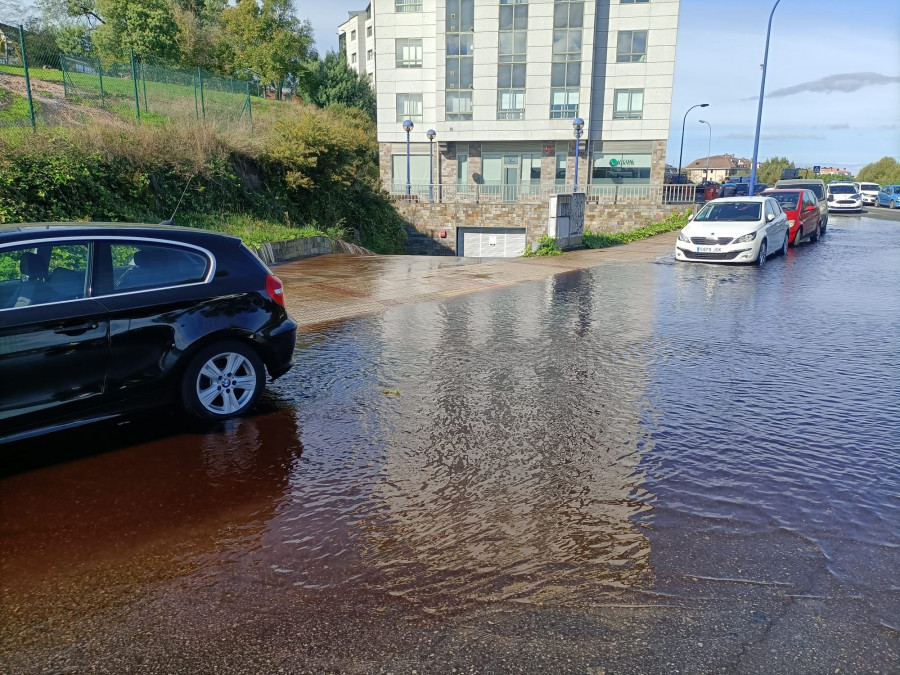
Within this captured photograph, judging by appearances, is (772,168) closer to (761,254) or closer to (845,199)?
(845,199)

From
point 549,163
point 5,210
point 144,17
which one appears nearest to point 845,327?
point 5,210

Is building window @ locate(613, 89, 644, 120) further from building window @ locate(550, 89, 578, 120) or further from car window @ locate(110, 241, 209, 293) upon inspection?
car window @ locate(110, 241, 209, 293)

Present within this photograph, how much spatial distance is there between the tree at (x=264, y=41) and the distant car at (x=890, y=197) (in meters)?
47.1

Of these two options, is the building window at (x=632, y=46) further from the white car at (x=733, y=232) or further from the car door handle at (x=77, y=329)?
the car door handle at (x=77, y=329)

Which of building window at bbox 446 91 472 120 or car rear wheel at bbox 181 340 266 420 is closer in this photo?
car rear wheel at bbox 181 340 266 420

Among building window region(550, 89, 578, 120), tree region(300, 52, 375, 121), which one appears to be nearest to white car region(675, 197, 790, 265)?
building window region(550, 89, 578, 120)

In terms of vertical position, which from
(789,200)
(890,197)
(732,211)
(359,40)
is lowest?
(732,211)

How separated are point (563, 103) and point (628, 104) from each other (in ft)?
15.1

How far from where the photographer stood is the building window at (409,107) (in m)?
47.7

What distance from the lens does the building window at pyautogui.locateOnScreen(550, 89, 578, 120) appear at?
1762 inches

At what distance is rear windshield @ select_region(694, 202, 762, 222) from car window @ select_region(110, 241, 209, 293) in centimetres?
1479

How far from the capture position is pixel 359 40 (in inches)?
3022

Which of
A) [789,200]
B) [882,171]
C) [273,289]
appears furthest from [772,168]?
[273,289]

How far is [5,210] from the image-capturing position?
464 inches
